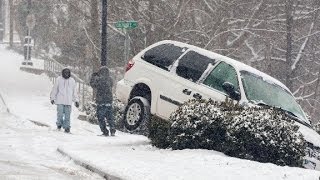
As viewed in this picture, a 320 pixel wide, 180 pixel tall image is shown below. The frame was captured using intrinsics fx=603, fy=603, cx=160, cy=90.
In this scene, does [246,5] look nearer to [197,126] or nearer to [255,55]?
[255,55]

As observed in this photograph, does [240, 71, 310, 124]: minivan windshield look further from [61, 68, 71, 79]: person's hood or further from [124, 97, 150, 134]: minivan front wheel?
[61, 68, 71, 79]: person's hood

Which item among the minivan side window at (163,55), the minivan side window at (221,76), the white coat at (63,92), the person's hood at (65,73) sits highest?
the minivan side window at (163,55)

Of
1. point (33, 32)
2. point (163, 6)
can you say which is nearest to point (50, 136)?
point (163, 6)

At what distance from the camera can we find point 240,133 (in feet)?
32.1

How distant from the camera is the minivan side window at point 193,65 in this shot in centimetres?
1218

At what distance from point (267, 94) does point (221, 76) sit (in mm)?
965

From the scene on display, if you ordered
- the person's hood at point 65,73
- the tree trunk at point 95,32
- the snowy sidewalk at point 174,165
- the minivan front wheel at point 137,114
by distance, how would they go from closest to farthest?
the snowy sidewalk at point 174,165 < the minivan front wheel at point 137,114 < the person's hood at point 65,73 < the tree trunk at point 95,32

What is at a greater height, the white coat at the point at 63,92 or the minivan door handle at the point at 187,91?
the minivan door handle at the point at 187,91

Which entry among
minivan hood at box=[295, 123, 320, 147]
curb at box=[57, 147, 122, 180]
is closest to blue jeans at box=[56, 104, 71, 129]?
curb at box=[57, 147, 122, 180]

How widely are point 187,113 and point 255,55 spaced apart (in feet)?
52.5

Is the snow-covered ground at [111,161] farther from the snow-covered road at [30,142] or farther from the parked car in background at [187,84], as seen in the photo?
the parked car in background at [187,84]

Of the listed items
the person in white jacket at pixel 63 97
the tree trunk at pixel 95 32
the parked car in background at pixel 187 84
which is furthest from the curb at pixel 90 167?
the tree trunk at pixel 95 32

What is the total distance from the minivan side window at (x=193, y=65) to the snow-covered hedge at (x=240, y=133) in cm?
170

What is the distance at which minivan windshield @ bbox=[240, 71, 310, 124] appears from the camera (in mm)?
11562
